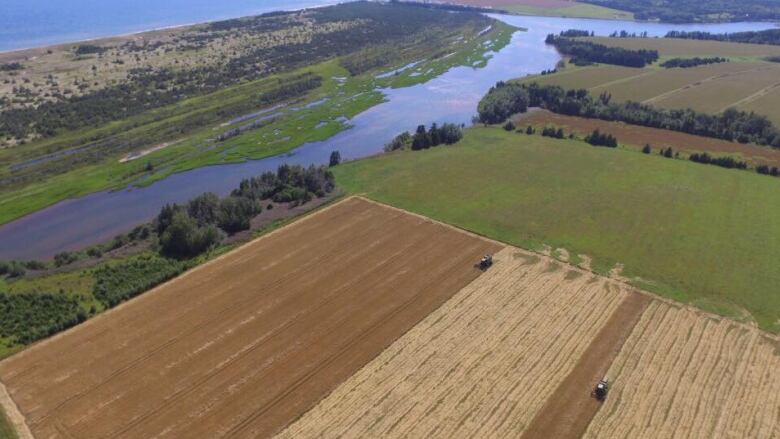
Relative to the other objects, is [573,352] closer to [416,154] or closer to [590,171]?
[590,171]

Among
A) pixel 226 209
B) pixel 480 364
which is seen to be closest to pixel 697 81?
pixel 226 209

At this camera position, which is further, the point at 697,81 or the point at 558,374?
the point at 697,81

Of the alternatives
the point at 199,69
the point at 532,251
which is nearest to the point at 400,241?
the point at 532,251

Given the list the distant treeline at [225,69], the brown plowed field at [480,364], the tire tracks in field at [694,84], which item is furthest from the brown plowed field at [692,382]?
the distant treeline at [225,69]

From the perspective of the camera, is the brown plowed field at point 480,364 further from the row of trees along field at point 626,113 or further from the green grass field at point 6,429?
the row of trees along field at point 626,113

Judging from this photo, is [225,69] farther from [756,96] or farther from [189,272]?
[756,96]
